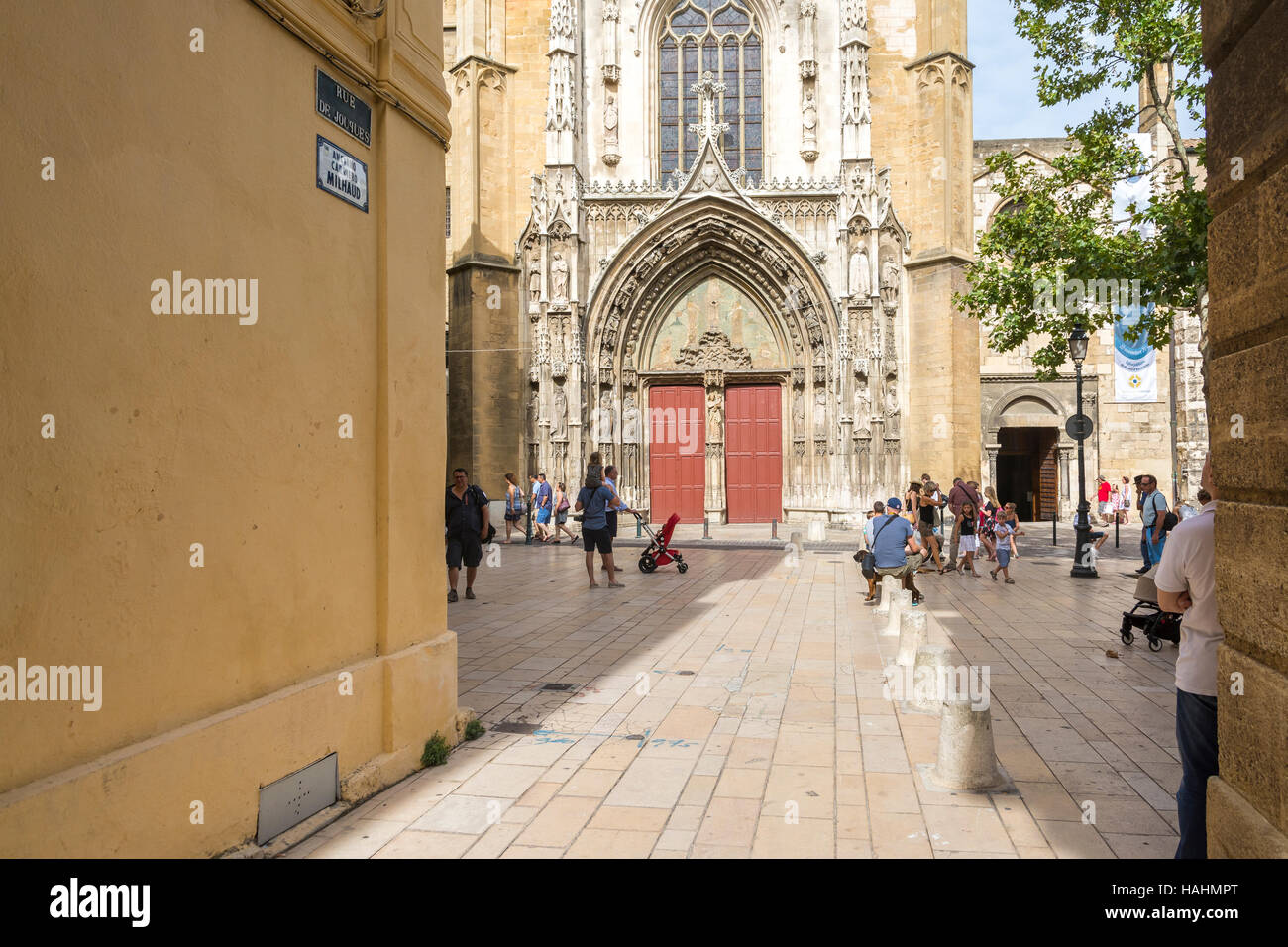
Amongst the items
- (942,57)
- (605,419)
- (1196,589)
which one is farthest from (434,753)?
(942,57)

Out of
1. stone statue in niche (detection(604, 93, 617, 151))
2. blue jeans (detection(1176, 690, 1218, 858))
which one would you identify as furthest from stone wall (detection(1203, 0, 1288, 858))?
stone statue in niche (detection(604, 93, 617, 151))

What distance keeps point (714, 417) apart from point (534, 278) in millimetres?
6288

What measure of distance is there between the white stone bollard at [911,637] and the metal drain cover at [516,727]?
3.32 metres

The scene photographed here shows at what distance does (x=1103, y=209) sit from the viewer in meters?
13.9

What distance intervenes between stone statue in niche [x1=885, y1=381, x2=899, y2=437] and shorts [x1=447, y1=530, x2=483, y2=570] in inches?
533

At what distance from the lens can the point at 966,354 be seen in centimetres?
2156

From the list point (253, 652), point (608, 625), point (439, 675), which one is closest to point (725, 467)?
point (608, 625)

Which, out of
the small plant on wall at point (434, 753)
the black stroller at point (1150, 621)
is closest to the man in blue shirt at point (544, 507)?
the black stroller at point (1150, 621)

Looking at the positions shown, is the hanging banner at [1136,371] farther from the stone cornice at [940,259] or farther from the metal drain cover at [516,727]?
the metal drain cover at [516,727]

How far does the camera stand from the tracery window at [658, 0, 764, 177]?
77.7 ft

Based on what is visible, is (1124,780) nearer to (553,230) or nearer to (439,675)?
(439,675)

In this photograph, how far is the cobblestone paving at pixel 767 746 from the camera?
3885 millimetres

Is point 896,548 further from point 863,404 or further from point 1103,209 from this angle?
point 863,404

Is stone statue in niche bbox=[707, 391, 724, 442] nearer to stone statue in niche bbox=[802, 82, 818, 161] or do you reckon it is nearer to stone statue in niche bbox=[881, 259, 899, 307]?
stone statue in niche bbox=[881, 259, 899, 307]
